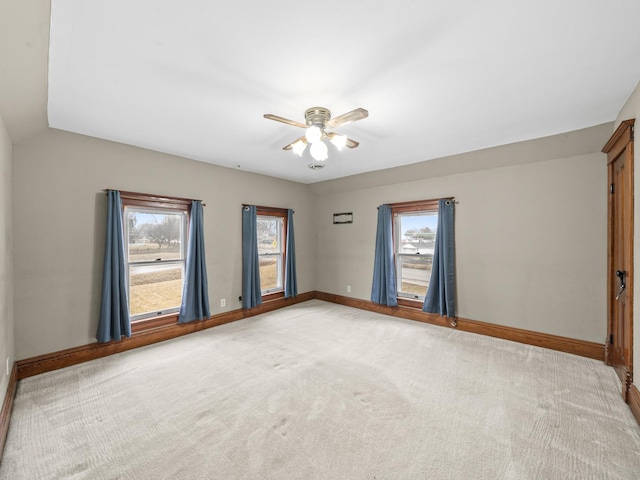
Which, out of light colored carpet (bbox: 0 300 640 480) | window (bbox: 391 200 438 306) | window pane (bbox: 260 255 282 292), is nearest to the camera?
light colored carpet (bbox: 0 300 640 480)

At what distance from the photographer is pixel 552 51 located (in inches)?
69.9

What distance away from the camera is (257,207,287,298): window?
17.2ft

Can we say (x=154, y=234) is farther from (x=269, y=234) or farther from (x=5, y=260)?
(x=269, y=234)

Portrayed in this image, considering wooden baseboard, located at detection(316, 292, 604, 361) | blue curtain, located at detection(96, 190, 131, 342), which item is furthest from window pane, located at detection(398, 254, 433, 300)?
blue curtain, located at detection(96, 190, 131, 342)

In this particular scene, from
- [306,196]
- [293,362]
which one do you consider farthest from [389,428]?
[306,196]

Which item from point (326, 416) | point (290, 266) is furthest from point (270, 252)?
point (326, 416)

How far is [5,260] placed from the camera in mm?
2344

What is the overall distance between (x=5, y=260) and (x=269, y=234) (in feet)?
11.4

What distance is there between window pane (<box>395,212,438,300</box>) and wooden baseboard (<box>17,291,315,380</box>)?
8.48ft

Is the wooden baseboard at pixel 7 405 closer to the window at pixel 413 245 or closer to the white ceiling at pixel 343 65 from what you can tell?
the white ceiling at pixel 343 65

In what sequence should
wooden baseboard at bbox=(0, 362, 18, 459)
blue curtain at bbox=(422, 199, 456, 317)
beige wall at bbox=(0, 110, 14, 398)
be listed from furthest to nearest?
blue curtain at bbox=(422, 199, 456, 317) < beige wall at bbox=(0, 110, 14, 398) < wooden baseboard at bbox=(0, 362, 18, 459)

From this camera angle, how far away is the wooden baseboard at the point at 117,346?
284 centimetres

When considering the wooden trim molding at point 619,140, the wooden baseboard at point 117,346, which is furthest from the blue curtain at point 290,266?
the wooden trim molding at point 619,140

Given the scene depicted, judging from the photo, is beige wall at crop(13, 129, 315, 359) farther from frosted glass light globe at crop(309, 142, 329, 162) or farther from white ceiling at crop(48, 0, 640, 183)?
frosted glass light globe at crop(309, 142, 329, 162)
